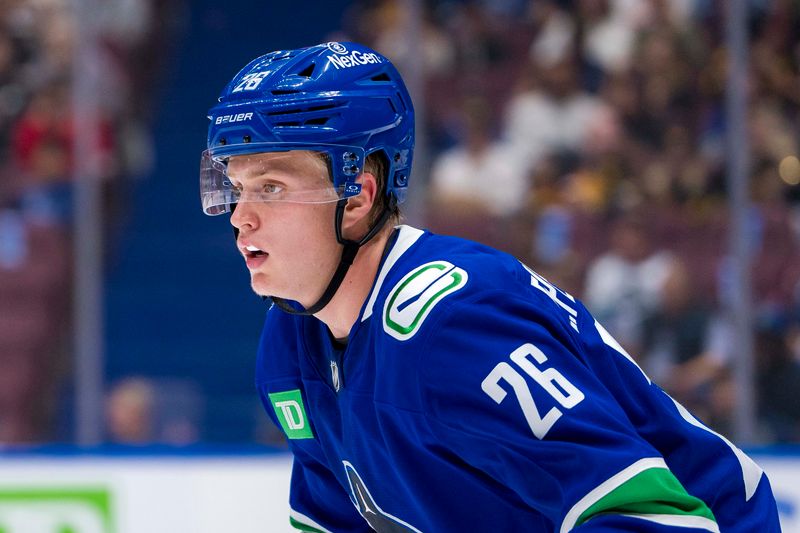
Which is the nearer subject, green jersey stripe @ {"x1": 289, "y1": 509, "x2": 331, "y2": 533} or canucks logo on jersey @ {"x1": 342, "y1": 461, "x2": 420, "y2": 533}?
canucks logo on jersey @ {"x1": 342, "y1": 461, "x2": 420, "y2": 533}

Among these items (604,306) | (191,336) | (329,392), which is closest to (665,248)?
(604,306)

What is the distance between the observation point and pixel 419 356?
153 cm

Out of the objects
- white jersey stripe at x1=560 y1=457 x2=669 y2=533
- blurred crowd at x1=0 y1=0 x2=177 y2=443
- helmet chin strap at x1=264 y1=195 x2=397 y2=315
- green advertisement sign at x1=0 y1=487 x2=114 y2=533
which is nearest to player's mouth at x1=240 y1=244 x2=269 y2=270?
helmet chin strap at x1=264 y1=195 x2=397 y2=315

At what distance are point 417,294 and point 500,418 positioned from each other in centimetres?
20

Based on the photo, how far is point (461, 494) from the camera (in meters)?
1.66

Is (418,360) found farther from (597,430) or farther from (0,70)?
(0,70)

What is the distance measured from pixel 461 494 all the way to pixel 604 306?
8.14 ft

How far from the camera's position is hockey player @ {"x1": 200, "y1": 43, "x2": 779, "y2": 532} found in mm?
1455

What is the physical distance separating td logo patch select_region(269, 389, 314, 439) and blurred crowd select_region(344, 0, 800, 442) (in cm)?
220

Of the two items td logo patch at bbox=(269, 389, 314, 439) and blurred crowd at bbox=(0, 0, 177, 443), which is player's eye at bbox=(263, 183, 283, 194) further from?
blurred crowd at bbox=(0, 0, 177, 443)

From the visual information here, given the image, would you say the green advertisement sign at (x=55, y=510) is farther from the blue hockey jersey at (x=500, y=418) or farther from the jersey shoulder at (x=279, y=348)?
the blue hockey jersey at (x=500, y=418)

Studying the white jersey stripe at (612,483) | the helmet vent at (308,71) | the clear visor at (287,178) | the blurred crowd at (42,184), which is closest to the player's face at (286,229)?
the clear visor at (287,178)

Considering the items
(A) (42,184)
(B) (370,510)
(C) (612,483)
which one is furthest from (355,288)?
(A) (42,184)

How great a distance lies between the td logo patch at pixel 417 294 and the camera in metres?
1.54
